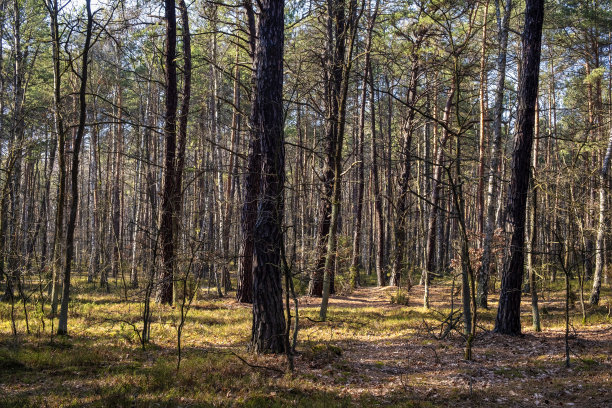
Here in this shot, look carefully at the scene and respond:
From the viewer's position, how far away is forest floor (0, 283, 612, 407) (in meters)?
5.05

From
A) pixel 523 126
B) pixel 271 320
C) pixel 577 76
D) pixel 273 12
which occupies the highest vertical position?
pixel 577 76

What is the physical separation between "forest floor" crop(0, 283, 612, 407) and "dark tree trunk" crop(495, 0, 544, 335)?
2.02 ft

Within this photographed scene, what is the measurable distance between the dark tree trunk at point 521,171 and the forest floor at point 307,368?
62cm

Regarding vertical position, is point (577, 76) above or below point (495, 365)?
above

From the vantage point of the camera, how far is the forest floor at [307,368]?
A: 505 centimetres

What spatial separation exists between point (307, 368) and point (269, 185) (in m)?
3.06

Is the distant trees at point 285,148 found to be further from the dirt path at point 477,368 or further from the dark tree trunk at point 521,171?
the dirt path at point 477,368

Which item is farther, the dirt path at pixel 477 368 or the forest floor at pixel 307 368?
the dirt path at pixel 477 368

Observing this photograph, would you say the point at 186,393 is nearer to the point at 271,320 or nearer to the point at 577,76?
the point at 271,320

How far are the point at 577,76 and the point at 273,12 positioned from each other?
78.6 ft

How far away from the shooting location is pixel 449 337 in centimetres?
896

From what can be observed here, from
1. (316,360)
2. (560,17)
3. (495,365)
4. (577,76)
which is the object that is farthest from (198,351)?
(577,76)

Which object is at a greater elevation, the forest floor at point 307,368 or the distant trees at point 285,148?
the distant trees at point 285,148

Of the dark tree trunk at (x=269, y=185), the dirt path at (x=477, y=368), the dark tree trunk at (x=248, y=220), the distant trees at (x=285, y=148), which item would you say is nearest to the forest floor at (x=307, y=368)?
the dirt path at (x=477, y=368)
